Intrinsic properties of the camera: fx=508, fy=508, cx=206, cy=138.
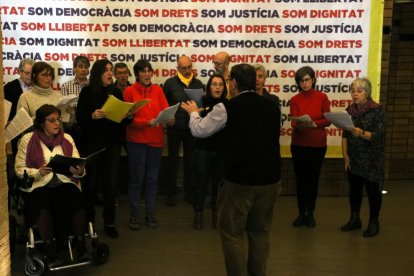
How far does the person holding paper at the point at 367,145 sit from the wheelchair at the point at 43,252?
93.9 inches

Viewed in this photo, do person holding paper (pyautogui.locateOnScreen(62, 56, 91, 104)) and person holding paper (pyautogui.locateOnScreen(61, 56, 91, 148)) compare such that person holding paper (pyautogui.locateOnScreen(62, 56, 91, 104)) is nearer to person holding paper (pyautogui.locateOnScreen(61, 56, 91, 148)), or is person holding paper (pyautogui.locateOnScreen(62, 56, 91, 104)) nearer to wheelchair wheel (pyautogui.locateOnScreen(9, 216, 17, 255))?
person holding paper (pyautogui.locateOnScreen(61, 56, 91, 148))

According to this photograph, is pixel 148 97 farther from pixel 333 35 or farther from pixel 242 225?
pixel 333 35

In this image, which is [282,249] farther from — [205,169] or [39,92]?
[39,92]

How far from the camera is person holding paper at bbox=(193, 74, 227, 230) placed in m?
4.56

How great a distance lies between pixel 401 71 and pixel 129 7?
379 centimetres

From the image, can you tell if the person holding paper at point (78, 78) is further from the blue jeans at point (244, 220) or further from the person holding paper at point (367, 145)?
the person holding paper at point (367, 145)

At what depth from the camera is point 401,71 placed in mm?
6934

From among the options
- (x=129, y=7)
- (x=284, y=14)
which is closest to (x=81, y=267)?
(x=129, y=7)

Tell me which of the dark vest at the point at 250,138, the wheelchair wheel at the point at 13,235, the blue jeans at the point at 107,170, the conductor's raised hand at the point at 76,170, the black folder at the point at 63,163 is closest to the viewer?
the dark vest at the point at 250,138

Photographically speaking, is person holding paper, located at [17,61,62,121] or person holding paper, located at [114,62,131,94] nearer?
person holding paper, located at [17,61,62,121]

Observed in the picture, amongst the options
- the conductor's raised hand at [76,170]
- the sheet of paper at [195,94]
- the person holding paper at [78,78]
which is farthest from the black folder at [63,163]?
the person holding paper at [78,78]

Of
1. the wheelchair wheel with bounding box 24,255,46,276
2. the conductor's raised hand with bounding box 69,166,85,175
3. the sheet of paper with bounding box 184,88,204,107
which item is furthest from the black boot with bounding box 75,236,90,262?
the sheet of paper with bounding box 184,88,204,107

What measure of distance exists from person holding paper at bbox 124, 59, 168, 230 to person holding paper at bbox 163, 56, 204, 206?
2.08ft

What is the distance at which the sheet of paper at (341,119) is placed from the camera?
4382 millimetres
